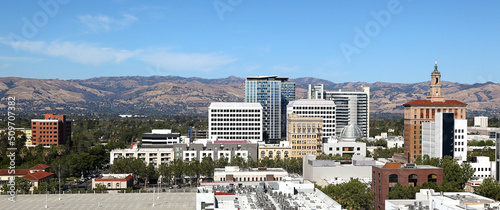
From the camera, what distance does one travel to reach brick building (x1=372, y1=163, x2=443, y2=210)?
92812mm

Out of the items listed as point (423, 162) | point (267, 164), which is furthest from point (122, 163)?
point (423, 162)

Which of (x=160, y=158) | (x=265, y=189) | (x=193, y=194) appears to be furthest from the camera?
(x=160, y=158)

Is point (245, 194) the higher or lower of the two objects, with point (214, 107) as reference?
lower

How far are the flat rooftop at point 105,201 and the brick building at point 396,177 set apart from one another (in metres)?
33.3

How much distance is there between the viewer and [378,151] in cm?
17100

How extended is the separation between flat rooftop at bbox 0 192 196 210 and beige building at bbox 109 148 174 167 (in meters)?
35.5

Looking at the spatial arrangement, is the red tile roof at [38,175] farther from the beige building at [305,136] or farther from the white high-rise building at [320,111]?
the white high-rise building at [320,111]

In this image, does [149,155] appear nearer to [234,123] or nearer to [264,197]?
[234,123]

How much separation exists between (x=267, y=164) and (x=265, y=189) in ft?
196

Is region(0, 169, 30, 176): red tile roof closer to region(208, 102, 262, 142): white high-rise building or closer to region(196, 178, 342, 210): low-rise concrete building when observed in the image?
region(208, 102, 262, 142): white high-rise building

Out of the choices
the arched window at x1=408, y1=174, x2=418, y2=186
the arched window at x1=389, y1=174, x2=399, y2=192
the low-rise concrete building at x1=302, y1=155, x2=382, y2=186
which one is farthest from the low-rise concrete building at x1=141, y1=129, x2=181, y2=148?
the arched window at x1=408, y1=174, x2=418, y2=186

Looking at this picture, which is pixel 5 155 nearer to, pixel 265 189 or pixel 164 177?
pixel 164 177

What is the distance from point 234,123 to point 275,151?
2991 cm

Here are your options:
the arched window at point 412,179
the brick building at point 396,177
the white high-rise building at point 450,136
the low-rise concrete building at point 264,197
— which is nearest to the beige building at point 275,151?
the white high-rise building at point 450,136
